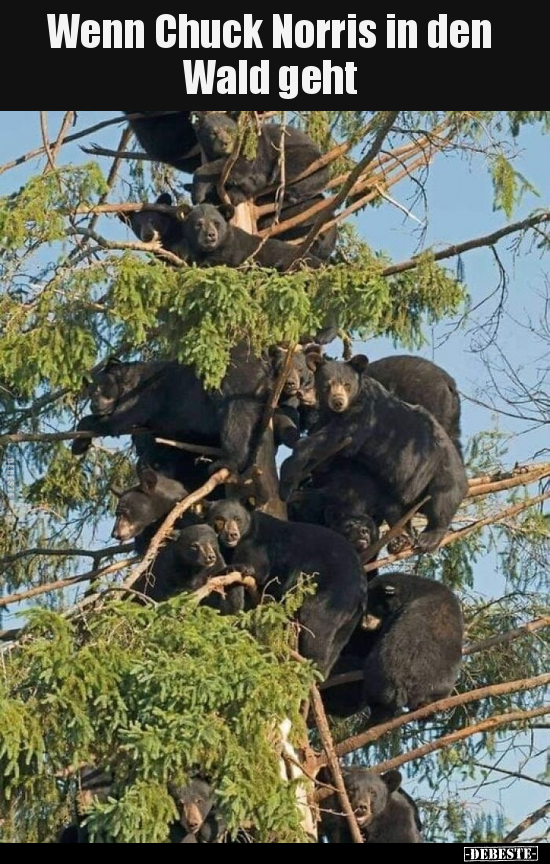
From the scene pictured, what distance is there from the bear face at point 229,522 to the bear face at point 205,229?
2.19 metres

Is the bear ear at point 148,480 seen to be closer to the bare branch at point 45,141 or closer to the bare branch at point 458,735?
the bare branch at point 45,141

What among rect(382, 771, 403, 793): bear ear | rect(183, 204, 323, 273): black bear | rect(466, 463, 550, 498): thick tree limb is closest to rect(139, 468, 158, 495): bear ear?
rect(183, 204, 323, 273): black bear

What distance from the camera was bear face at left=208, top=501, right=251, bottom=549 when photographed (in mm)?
12109

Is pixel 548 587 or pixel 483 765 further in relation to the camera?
pixel 548 587

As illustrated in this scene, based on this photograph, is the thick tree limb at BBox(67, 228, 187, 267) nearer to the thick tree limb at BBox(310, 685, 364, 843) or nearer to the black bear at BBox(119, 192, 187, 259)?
the black bear at BBox(119, 192, 187, 259)

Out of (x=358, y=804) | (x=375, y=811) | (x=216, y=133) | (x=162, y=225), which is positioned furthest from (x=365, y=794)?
(x=216, y=133)

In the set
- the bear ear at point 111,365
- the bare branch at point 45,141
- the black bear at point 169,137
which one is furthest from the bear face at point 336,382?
the black bear at point 169,137

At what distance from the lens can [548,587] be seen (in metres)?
14.1

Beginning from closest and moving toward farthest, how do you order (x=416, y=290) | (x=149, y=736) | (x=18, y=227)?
(x=149, y=736)
(x=18, y=227)
(x=416, y=290)

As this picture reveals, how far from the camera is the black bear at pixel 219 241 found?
13.2 m

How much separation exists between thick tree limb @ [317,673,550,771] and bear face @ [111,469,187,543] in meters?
2.19
